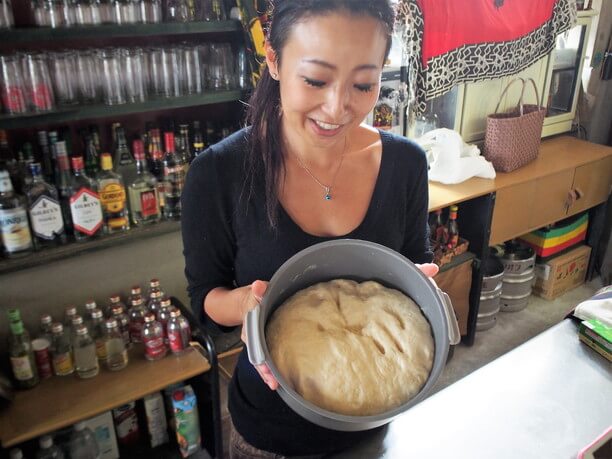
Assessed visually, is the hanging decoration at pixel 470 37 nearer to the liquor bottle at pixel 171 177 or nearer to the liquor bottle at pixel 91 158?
the liquor bottle at pixel 171 177

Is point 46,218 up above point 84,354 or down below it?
above

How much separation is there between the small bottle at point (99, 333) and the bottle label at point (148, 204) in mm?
366

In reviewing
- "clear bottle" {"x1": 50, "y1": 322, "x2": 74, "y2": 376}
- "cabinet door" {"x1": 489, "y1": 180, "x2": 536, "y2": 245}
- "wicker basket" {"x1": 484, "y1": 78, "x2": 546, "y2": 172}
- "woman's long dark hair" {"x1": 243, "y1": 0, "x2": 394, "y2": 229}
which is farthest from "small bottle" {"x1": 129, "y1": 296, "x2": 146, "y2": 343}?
"wicker basket" {"x1": 484, "y1": 78, "x2": 546, "y2": 172}

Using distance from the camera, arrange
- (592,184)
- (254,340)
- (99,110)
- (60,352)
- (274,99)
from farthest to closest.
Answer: (592,184)
(60,352)
(99,110)
(274,99)
(254,340)

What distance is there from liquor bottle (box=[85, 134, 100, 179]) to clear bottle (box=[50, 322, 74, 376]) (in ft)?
1.65

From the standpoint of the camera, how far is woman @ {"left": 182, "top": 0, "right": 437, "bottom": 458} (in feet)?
2.66

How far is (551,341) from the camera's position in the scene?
3.68 feet

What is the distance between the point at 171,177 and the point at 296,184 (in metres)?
0.87

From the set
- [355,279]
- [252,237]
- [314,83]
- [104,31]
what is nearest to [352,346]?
[355,279]

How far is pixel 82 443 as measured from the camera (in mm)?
1699

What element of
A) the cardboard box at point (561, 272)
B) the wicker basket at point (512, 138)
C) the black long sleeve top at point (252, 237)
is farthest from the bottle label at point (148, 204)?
the cardboard box at point (561, 272)

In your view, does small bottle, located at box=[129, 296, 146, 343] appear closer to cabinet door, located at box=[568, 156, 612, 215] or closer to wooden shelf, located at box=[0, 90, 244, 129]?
wooden shelf, located at box=[0, 90, 244, 129]

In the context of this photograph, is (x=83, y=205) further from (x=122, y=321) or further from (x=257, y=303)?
(x=257, y=303)

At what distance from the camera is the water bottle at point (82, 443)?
169cm
